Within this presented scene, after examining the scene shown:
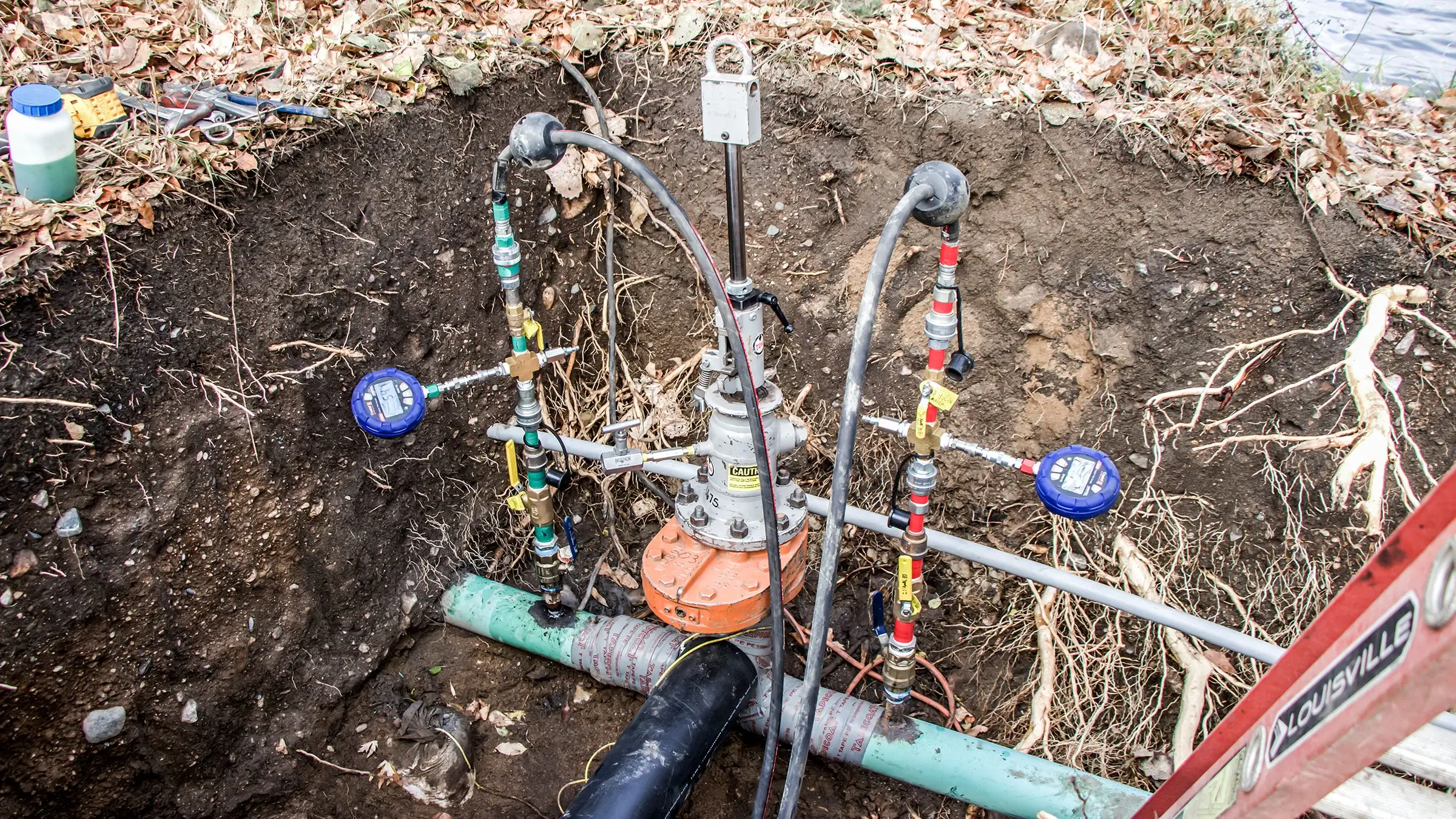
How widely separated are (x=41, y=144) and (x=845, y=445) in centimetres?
213

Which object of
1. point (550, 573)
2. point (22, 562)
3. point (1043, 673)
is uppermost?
point (22, 562)

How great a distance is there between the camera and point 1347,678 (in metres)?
1.11

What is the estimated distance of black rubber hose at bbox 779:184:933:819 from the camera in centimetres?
159

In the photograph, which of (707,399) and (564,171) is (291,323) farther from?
(707,399)

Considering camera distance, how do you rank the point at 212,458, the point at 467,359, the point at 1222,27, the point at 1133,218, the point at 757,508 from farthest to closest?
the point at 1222,27, the point at 467,359, the point at 1133,218, the point at 212,458, the point at 757,508

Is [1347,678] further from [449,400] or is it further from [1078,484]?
[449,400]

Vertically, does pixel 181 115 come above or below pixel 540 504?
above

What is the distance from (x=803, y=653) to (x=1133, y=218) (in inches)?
69.4

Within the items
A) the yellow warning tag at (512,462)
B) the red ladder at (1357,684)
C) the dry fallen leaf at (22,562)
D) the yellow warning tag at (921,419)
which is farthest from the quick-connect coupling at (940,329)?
the dry fallen leaf at (22,562)

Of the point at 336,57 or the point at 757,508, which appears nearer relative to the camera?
the point at 757,508

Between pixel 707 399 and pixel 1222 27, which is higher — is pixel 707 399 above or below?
below

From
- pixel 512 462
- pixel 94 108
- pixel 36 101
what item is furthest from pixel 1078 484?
A: pixel 94 108

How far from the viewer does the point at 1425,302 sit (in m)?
2.49

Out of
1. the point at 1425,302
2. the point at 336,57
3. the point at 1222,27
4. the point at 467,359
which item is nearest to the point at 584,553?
the point at 467,359
